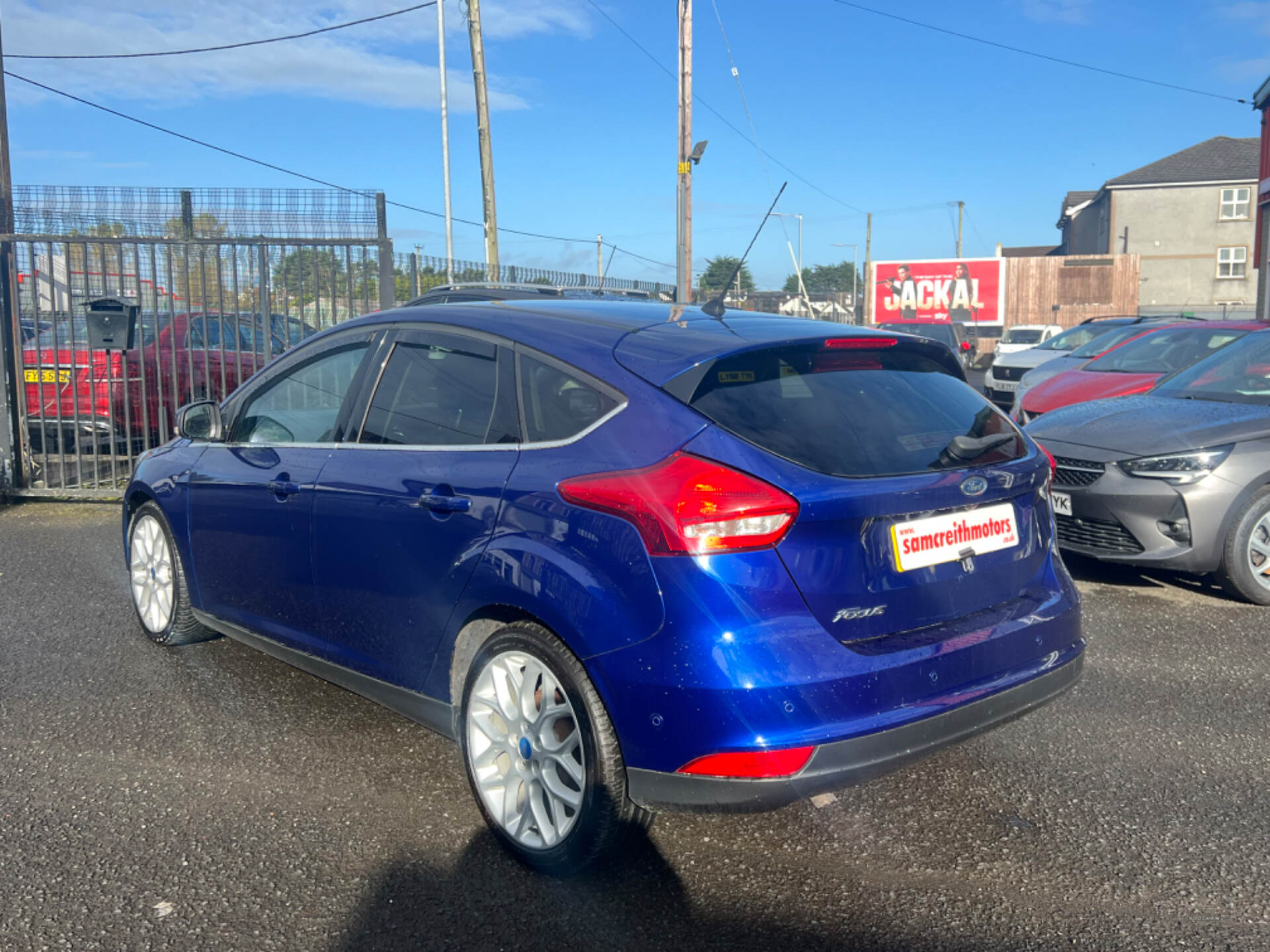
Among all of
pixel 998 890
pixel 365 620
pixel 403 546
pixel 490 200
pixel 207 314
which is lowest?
pixel 998 890

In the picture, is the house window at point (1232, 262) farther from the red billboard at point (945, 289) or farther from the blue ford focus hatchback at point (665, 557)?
the blue ford focus hatchback at point (665, 557)

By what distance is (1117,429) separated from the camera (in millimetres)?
6098

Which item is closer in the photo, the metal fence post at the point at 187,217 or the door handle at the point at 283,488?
the door handle at the point at 283,488

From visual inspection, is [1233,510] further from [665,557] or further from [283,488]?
[283,488]

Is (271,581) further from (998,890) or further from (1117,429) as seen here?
(1117,429)

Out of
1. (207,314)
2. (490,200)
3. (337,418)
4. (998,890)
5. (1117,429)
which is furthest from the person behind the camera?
(490,200)

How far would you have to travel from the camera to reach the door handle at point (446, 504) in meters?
3.16

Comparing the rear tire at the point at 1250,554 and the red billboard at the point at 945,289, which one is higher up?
the red billboard at the point at 945,289

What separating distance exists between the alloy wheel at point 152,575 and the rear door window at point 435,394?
5.91ft

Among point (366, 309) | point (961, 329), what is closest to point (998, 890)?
point (366, 309)

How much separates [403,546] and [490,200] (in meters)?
17.7

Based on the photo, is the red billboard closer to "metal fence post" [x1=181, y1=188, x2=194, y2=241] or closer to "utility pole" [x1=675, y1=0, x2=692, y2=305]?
"utility pole" [x1=675, y1=0, x2=692, y2=305]

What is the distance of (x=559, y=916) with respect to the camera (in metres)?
2.83

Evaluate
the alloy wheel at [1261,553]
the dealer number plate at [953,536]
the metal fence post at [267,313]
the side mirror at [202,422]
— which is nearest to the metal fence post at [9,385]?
the metal fence post at [267,313]
